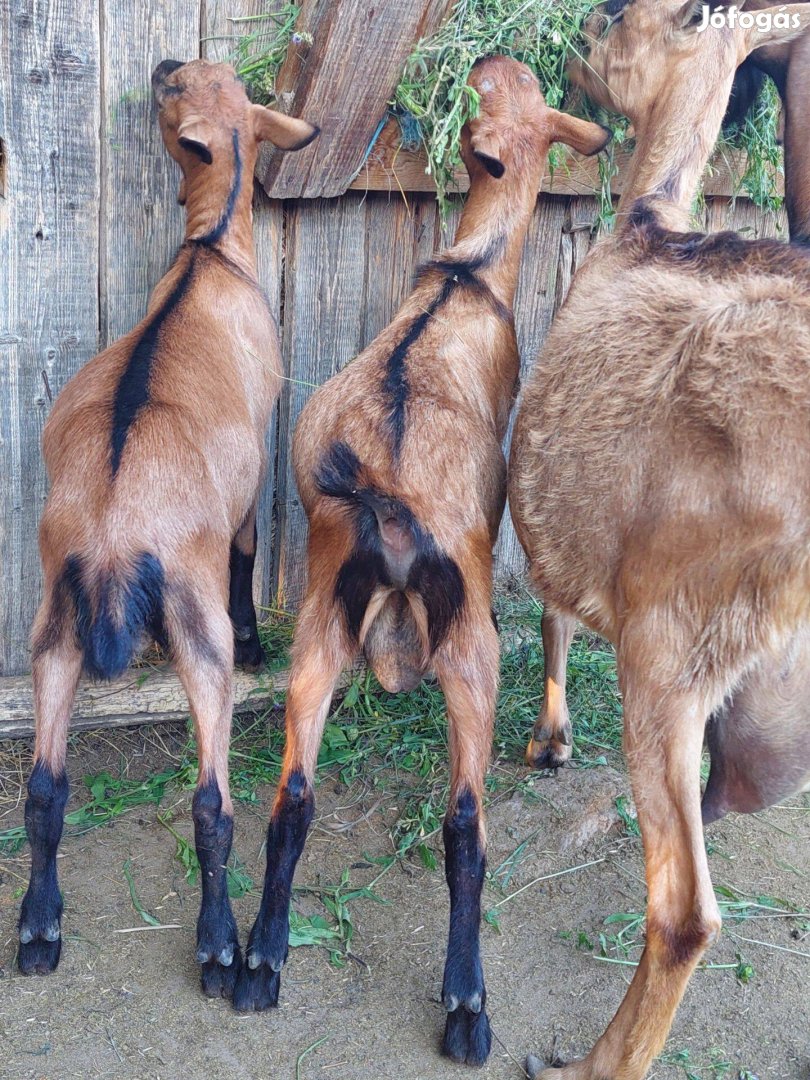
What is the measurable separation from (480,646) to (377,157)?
2071 mm

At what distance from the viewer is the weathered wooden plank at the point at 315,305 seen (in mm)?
4422

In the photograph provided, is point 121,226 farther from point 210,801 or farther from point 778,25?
point 778,25

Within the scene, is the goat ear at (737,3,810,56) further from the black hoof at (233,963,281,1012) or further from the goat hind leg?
the black hoof at (233,963,281,1012)

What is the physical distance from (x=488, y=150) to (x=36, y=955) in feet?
9.99

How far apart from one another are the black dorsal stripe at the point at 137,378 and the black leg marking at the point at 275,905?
107 cm

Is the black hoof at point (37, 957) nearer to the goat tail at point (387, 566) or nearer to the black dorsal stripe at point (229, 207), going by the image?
the goat tail at point (387, 566)

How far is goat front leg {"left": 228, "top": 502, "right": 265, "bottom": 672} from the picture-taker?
4324mm

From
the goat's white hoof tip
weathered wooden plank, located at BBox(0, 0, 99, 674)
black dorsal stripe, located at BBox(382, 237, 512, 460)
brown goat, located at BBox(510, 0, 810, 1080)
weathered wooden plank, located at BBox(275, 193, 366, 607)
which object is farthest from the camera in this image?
weathered wooden plank, located at BBox(275, 193, 366, 607)

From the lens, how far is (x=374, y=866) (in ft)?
12.4

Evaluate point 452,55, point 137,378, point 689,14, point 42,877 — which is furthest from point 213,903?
point 689,14

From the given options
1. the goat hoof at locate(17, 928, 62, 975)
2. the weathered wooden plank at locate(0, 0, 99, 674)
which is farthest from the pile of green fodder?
the goat hoof at locate(17, 928, 62, 975)

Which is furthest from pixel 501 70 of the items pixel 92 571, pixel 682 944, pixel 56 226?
pixel 682 944

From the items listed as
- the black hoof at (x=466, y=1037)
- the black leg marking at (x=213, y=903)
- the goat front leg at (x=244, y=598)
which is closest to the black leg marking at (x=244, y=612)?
the goat front leg at (x=244, y=598)

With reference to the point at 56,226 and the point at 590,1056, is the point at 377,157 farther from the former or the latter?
the point at 590,1056
